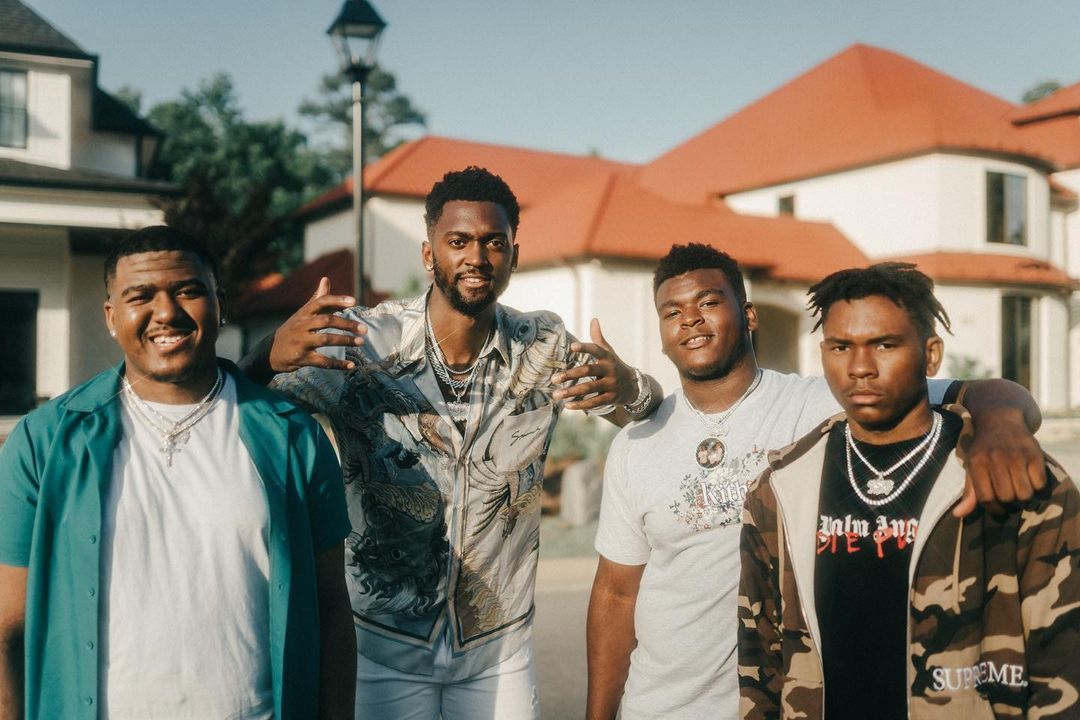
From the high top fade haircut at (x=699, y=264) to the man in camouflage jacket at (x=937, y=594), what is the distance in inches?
27.3

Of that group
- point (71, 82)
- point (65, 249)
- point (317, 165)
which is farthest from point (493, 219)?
point (317, 165)

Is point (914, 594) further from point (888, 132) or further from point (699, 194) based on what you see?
point (699, 194)

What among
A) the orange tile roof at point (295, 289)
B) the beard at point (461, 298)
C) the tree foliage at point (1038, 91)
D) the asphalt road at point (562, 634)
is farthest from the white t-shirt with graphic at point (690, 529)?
the tree foliage at point (1038, 91)

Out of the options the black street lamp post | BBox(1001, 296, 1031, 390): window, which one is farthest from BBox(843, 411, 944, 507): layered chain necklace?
BBox(1001, 296, 1031, 390): window

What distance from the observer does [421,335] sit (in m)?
3.04

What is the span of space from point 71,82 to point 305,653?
1784 centimetres

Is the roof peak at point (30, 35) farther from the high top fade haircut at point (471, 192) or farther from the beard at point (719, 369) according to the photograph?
the beard at point (719, 369)

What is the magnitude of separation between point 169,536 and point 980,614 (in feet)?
5.90

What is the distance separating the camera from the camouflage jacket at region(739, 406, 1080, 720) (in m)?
1.96

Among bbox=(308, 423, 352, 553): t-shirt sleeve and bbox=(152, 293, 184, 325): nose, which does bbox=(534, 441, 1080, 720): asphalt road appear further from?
bbox=(152, 293, 184, 325): nose

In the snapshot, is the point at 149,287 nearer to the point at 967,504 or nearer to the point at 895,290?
the point at 895,290

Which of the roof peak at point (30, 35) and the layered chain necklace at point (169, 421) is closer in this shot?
the layered chain necklace at point (169, 421)

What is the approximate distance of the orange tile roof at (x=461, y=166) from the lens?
26.4 meters

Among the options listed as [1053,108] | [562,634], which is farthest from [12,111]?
[1053,108]
